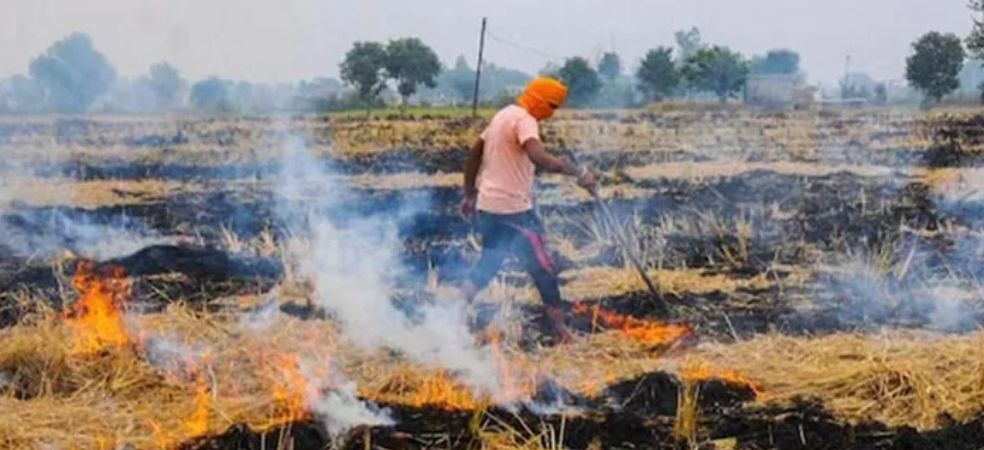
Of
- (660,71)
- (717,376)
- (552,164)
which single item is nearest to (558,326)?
(552,164)

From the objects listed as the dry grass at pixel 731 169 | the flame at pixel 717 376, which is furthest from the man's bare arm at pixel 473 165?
the dry grass at pixel 731 169

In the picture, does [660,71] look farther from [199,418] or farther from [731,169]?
[199,418]

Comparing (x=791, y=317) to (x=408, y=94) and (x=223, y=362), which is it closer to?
(x=223, y=362)

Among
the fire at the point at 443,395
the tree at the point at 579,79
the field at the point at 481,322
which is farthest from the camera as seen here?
the tree at the point at 579,79

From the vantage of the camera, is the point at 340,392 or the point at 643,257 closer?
the point at 340,392

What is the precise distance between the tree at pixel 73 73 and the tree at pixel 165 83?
23.1 inches

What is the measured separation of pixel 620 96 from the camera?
194 ft

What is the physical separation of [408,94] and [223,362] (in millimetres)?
30204

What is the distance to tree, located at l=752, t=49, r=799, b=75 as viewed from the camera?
71250mm

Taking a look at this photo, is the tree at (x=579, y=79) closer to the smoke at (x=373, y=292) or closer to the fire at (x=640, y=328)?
the smoke at (x=373, y=292)

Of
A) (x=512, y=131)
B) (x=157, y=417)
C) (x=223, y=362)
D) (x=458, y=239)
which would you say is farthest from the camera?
(x=458, y=239)

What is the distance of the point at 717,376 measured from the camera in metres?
5.68

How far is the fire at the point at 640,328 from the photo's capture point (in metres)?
6.58

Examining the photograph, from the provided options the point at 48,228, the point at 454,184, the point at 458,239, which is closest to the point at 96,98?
the point at 454,184
